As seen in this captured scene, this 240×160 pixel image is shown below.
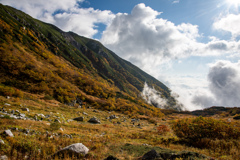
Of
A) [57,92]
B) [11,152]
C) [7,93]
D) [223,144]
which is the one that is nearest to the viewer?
[11,152]

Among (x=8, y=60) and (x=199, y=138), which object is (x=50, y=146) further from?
(x=8, y=60)

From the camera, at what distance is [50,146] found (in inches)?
291

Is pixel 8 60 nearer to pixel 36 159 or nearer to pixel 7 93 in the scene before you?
pixel 7 93

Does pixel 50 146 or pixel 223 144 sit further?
pixel 223 144

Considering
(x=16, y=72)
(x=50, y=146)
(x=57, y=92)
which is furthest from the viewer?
(x=57, y=92)

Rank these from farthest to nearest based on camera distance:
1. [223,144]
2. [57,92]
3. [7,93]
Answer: [57,92], [7,93], [223,144]

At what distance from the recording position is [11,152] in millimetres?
5848

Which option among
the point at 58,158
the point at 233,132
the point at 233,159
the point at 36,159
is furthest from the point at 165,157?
the point at 233,132

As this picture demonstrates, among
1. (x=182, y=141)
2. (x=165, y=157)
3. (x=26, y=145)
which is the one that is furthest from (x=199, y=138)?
(x=26, y=145)

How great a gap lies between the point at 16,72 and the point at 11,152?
44266mm

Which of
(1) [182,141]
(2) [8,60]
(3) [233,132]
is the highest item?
(2) [8,60]

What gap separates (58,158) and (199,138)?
1521 cm

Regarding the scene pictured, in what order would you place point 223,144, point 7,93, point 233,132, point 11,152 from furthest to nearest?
1. point 7,93
2. point 233,132
3. point 223,144
4. point 11,152

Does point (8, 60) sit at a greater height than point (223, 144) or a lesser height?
greater
